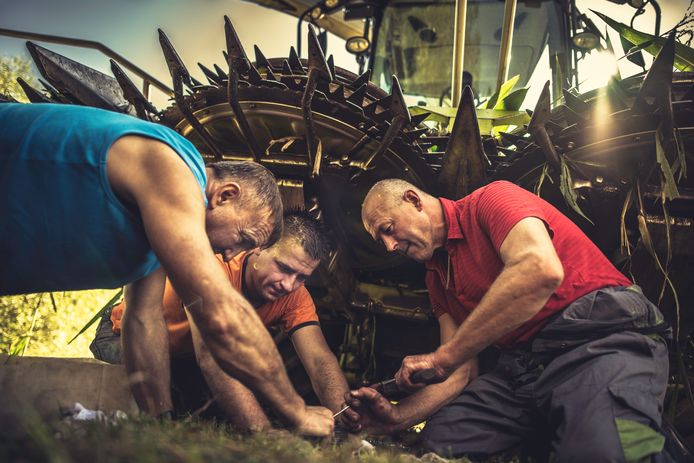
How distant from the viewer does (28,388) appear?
2395 mm

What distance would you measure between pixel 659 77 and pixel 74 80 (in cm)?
266


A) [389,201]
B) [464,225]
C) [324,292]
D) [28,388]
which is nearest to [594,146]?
[464,225]

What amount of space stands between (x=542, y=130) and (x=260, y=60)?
137 cm

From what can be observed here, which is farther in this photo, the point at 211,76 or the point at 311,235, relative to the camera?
the point at 311,235

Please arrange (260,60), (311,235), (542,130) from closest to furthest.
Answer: (542,130), (260,60), (311,235)

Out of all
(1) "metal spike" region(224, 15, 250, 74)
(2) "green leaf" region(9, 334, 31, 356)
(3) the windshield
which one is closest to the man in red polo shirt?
(1) "metal spike" region(224, 15, 250, 74)

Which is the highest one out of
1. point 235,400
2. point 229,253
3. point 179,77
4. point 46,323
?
point 179,77

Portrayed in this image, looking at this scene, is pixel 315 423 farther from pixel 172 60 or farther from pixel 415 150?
pixel 172 60

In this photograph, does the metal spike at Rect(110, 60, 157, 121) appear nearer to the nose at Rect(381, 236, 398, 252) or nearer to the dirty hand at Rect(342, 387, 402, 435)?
the nose at Rect(381, 236, 398, 252)

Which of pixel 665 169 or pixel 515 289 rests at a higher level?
pixel 665 169

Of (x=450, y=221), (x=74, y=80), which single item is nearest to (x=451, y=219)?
(x=450, y=221)

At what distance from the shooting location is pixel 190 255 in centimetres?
149

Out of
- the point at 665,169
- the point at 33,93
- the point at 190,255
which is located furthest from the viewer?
the point at 33,93

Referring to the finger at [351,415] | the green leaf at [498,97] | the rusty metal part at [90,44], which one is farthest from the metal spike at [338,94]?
the rusty metal part at [90,44]
